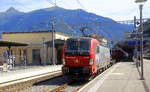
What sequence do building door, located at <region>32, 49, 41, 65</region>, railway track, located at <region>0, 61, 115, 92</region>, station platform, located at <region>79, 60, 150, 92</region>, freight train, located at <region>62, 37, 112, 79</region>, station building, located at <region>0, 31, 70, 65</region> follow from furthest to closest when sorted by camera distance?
building door, located at <region>32, 49, 41, 65</region> → station building, located at <region>0, 31, 70, 65</region> → freight train, located at <region>62, 37, 112, 79</region> → railway track, located at <region>0, 61, 115, 92</region> → station platform, located at <region>79, 60, 150, 92</region>

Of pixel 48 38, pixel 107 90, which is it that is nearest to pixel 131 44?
pixel 48 38

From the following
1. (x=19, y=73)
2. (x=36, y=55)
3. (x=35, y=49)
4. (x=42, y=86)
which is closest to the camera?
(x=42, y=86)

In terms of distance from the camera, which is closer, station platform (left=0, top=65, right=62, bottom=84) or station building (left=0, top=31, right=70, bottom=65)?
station platform (left=0, top=65, right=62, bottom=84)

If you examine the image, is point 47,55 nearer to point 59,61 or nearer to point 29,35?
point 59,61

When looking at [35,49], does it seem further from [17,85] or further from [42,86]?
[42,86]

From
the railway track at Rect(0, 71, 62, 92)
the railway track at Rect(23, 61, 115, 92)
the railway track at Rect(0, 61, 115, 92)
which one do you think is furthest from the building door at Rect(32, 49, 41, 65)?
the railway track at Rect(23, 61, 115, 92)

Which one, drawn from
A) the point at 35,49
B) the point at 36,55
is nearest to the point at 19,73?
the point at 35,49

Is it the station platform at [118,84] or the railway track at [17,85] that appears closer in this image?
the station platform at [118,84]

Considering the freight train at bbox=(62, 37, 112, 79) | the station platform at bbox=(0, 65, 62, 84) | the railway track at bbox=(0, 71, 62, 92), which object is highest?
the freight train at bbox=(62, 37, 112, 79)

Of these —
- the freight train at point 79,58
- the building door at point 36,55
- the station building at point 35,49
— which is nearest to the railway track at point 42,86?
the freight train at point 79,58

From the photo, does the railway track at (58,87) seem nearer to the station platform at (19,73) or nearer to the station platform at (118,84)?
the station platform at (118,84)

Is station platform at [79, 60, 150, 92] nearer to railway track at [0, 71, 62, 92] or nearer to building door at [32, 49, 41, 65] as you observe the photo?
railway track at [0, 71, 62, 92]

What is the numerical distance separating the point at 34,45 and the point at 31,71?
111 feet

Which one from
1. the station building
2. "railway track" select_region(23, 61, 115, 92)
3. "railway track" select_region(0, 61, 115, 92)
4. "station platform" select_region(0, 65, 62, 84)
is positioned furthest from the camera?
the station building
